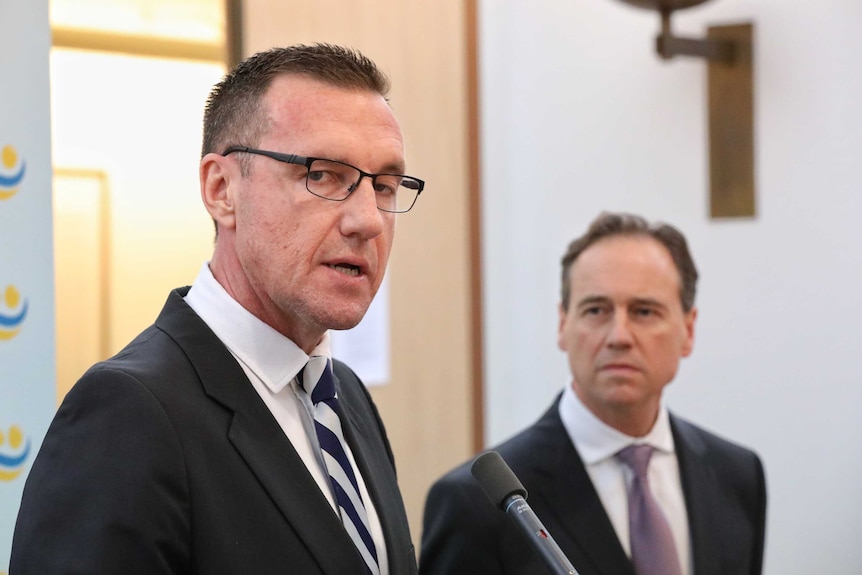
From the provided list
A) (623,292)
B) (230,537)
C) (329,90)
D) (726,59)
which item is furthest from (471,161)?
(230,537)

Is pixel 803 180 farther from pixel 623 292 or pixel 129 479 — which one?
pixel 129 479

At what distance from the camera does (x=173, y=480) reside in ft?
3.97

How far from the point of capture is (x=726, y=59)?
3322mm

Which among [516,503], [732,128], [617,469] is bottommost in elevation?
[617,469]

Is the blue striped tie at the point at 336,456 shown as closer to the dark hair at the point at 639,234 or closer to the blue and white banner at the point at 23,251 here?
the blue and white banner at the point at 23,251

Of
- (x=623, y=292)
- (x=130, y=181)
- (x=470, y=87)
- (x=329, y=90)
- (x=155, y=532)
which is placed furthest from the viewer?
(x=470, y=87)

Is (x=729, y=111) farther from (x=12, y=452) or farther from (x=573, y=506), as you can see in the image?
(x=12, y=452)

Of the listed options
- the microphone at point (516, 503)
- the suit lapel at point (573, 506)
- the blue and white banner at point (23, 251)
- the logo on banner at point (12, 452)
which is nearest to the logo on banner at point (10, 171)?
the blue and white banner at point (23, 251)

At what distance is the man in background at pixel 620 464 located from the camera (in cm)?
201

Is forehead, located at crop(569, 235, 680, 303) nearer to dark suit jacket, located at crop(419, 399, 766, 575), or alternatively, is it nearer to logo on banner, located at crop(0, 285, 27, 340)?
dark suit jacket, located at crop(419, 399, 766, 575)

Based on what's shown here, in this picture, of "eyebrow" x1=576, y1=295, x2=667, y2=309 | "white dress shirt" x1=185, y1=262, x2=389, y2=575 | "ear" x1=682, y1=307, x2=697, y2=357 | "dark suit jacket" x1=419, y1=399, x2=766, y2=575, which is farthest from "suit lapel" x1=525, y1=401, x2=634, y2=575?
"white dress shirt" x1=185, y1=262, x2=389, y2=575

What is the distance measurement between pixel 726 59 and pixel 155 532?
2.63m

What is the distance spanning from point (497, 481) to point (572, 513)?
79 cm

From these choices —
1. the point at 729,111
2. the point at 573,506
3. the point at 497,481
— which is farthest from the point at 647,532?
the point at 729,111
